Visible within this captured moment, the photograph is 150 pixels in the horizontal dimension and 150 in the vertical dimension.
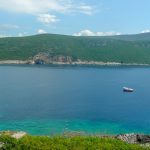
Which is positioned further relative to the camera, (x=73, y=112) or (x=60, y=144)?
(x=73, y=112)

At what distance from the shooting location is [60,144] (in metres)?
33.5

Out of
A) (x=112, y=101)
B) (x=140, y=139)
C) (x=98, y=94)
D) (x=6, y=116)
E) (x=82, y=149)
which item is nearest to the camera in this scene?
(x=82, y=149)

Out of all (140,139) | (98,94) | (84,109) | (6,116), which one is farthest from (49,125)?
(98,94)

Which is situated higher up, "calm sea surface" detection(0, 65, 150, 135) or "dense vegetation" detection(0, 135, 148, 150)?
"dense vegetation" detection(0, 135, 148, 150)

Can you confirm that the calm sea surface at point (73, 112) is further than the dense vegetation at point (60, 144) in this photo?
Yes

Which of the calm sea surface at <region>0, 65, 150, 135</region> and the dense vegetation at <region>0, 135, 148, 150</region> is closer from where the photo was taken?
the dense vegetation at <region>0, 135, 148, 150</region>

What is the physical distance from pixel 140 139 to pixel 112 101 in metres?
127

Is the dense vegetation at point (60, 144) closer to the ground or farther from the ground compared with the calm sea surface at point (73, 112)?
farther from the ground

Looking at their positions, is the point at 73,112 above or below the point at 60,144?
below

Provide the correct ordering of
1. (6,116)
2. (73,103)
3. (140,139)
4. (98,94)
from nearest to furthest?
(140,139) → (6,116) → (73,103) → (98,94)

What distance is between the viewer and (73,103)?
15950 centimetres

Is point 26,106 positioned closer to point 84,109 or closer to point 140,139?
point 84,109

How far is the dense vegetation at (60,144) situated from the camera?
106 ft

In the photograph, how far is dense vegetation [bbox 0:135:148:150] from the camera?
3241 centimetres
